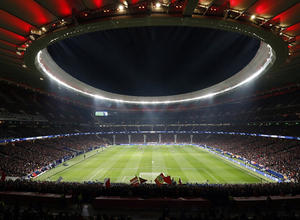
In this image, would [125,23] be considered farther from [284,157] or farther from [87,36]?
[284,157]

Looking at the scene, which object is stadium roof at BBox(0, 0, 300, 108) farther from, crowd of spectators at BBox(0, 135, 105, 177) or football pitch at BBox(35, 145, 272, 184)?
football pitch at BBox(35, 145, 272, 184)

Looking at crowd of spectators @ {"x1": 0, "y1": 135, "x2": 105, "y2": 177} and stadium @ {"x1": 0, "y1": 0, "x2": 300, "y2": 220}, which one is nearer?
stadium @ {"x1": 0, "y1": 0, "x2": 300, "y2": 220}

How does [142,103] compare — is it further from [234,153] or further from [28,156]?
[28,156]

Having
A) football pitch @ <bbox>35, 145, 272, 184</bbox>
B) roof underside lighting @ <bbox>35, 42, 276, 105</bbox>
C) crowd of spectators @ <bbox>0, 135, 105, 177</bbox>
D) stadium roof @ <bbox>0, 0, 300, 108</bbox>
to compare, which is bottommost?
football pitch @ <bbox>35, 145, 272, 184</bbox>

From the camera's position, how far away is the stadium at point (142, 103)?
11055 millimetres

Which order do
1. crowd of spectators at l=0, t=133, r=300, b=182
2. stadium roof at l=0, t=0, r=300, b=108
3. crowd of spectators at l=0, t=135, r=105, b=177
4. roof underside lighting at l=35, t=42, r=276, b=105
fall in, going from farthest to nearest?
roof underside lighting at l=35, t=42, r=276, b=105, crowd of spectators at l=0, t=133, r=300, b=182, crowd of spectators at l=0, t=135, r=105, b=177, stadium roof at l=0, t=0, r=300, b=108

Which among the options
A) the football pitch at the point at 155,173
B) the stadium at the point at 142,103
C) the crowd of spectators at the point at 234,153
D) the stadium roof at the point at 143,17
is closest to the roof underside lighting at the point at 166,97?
the stadium at the point at 142,103

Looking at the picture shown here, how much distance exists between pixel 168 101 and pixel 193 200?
217 feet

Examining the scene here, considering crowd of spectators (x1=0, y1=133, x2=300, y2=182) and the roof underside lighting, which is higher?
the roof underside lighting

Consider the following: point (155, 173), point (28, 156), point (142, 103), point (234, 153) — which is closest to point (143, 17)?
point (155, 173)

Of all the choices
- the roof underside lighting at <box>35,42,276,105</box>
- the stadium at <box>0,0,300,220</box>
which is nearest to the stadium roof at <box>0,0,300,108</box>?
the stadium at <box>0,0,300,220</box>

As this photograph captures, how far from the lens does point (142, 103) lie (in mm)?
76438

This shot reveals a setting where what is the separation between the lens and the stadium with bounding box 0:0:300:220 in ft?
36.3

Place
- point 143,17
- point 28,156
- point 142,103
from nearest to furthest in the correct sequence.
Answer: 1. point 143,17
2. point 28,156
3. point 142,103
